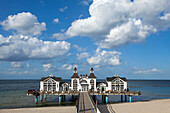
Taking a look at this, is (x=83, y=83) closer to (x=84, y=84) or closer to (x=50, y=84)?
(x=84, y=84)

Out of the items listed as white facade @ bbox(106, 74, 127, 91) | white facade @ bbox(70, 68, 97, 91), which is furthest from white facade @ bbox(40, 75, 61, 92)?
white facade @ bbox(106, 74, 127, 91)

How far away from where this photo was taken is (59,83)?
44750mm

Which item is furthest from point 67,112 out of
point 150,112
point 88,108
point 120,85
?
point 120,85

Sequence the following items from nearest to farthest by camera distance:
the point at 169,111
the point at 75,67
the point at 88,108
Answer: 1. the point at 88,108
2. the point at 169,111
3. the point at 75,67

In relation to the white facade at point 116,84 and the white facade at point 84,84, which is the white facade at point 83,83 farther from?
the white facade at point 116,84

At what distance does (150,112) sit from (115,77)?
17.2m

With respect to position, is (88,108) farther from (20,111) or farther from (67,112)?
(20,111)

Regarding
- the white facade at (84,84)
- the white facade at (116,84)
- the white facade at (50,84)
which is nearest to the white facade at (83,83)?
the white facade at (84,84)

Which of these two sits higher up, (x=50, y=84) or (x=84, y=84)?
(x=50, y=84)

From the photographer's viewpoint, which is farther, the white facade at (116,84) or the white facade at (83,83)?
the white facade at (83,83)

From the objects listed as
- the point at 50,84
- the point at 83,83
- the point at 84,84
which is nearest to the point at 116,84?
the point at 84,84

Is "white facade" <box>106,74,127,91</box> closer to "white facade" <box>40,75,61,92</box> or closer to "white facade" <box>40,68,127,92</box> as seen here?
"white facade" <box>40,68,127,92</box>

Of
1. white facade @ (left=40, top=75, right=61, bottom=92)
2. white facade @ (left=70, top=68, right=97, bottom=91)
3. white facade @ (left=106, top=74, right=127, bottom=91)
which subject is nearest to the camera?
white facade @ (left=106, top=74, right=127, bottom=91)

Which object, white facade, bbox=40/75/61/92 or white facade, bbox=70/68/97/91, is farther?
white facade, bbox=70/68/97/91
